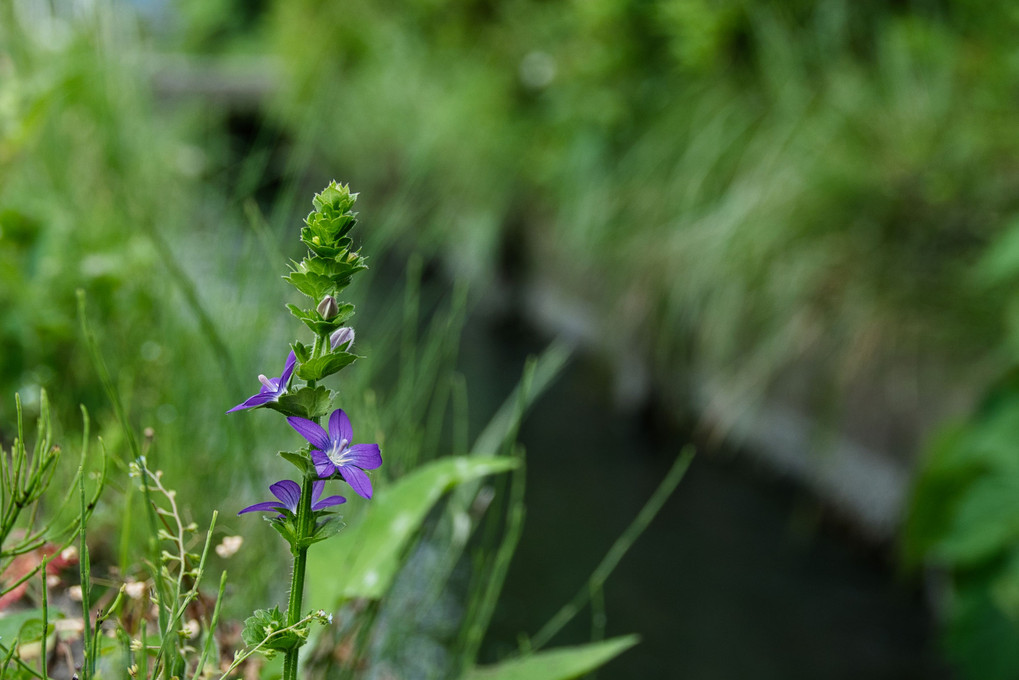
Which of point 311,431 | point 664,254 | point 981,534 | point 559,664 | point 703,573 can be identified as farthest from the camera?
point 664,254

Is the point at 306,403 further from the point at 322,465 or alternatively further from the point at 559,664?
the point at 559,664

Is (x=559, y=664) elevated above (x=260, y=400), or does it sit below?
below

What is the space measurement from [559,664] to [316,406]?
1.09 ft

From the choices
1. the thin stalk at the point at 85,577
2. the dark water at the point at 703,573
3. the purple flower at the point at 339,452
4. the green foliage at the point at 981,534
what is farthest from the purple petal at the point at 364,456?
the green foliage at the point at 981,534

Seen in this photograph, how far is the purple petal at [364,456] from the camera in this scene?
0.36 metres

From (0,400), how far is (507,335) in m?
2.66

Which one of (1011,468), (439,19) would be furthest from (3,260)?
(439,19)

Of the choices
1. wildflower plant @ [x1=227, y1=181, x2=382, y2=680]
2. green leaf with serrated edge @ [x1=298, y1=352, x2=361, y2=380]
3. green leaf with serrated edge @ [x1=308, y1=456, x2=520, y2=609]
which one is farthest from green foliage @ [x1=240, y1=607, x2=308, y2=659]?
green leaf with serrated edge @ [x1=308, y1=456, x2=520, y2=609]

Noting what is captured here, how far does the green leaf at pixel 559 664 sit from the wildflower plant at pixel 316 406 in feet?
0.87

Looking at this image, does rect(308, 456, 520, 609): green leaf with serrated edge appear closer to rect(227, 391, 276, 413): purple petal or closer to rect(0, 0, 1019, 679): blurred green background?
rect(0, 0, 1019, 679): blurred green background

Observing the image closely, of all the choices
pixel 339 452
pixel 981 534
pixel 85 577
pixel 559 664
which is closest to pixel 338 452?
pixel 339 452

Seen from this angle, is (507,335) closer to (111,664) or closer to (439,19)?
(439,19)

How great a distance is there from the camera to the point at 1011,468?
1.34 meters

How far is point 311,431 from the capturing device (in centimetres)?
35
